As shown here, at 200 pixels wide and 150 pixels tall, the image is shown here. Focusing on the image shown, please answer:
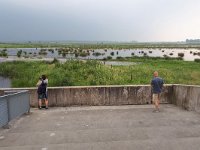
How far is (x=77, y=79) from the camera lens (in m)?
30.2

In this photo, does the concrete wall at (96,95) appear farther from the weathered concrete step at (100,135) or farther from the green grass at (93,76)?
the green grass at (93,76)

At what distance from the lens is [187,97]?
12.1 meters

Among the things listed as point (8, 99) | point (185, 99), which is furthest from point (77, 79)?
point (8, 99)

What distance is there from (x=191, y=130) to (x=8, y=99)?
5.70 metres

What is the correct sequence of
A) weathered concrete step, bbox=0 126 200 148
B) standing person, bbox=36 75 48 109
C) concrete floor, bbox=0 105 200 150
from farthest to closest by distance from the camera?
standing person, bbox=36 75 48 109
weathered concrete step, bbox=0 126 200 148
concrete floor, bbox=0 105 200 150

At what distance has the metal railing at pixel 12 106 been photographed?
8977mm

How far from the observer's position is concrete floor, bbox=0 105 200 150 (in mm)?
7445

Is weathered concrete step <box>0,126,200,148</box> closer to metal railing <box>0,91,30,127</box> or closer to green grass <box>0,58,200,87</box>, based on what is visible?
metal railing <box>0,91,30,127</box>

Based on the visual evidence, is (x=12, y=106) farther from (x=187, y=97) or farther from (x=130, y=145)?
(x=187, y=97)

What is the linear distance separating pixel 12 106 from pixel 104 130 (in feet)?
10.5

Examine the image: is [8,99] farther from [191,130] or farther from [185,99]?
[185,99]

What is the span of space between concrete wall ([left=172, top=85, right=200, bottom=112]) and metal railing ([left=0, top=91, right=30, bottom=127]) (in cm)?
626

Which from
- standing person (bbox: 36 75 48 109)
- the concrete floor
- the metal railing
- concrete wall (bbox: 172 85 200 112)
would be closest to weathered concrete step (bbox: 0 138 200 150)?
the concrete floor

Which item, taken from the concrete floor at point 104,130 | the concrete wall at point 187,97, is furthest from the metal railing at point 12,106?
the concrete wall at point 187,97
